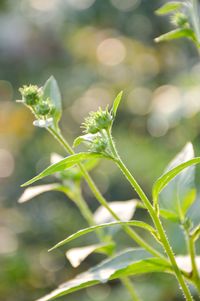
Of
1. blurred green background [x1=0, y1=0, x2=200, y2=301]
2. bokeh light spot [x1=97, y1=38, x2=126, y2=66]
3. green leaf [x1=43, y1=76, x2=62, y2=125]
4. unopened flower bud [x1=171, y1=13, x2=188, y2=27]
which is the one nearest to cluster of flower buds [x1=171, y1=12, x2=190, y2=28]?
unopened flower bud [x1=171, y1=13, x2=188, y2=27]

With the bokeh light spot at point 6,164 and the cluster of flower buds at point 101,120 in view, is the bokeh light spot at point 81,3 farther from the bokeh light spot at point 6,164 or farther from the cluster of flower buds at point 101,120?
the cluster of flower buds at point 101,120

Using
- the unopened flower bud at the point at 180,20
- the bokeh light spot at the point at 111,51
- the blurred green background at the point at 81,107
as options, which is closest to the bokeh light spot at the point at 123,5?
the blurred green background at the point at 81,107

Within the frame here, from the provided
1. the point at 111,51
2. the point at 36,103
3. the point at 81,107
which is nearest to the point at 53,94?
the point at 36,103

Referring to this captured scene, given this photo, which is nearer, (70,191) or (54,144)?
(70,191)

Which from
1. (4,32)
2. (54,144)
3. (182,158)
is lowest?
(182,158)

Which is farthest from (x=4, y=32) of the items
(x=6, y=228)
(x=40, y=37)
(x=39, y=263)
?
(x=39, y=263)

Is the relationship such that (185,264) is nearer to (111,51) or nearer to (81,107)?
(81,107)

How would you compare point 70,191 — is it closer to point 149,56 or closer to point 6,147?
point 6,147
